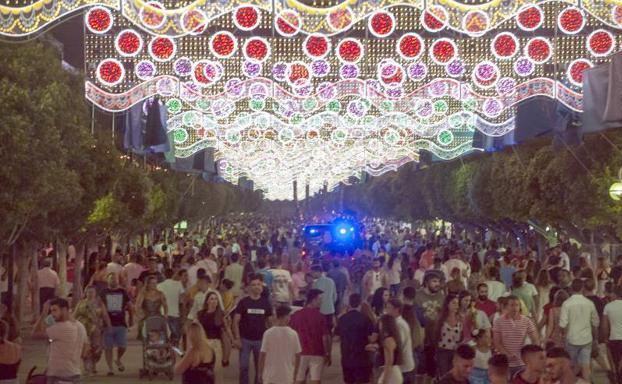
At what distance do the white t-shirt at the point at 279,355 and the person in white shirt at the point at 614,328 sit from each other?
4.55m

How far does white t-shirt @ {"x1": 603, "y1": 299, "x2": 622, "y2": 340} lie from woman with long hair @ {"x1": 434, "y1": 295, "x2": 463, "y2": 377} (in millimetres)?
2194

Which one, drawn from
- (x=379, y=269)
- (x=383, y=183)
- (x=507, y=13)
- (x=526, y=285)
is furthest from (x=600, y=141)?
(x=383, y=183)

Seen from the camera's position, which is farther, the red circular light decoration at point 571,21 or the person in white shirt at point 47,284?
the person in white shirt at point 47,284

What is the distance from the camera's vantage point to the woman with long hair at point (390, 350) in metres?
14.5

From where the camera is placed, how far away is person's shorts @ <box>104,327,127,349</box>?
21438 mm

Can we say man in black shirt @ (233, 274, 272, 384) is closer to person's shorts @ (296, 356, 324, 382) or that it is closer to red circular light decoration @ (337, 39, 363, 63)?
person's shorts @ (296, 356, 324, 382)

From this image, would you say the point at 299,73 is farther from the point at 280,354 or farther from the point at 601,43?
the point at 280,354

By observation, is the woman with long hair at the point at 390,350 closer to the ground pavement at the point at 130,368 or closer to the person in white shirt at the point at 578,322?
the person in white shirt at the point at 578,322

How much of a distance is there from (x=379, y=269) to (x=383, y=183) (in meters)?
79.4

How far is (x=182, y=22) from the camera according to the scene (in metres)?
18.0

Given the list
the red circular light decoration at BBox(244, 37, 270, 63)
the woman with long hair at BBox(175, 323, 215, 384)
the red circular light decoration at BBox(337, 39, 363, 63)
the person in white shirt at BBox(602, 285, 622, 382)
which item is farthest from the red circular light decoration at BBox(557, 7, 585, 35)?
the woman with long hair at BBox(175, 323, 215, 384)

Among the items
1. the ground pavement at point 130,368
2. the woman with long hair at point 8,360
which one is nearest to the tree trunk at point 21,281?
the ground pavement at point 130,368

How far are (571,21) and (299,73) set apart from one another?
22.7 feet

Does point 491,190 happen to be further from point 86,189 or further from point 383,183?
point 383,183
